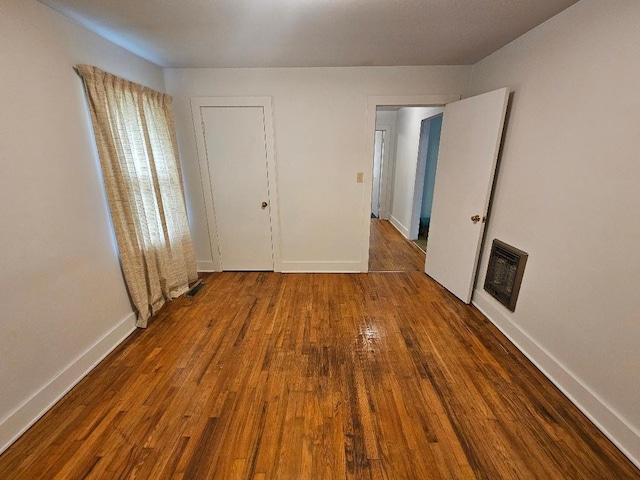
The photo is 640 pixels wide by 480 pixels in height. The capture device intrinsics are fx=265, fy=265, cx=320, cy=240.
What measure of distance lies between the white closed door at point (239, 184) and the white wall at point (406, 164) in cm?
248

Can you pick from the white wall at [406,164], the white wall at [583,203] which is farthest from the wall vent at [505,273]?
the white wall at [406,164]

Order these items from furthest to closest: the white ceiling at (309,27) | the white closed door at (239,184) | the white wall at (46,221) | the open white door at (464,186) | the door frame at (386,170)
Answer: the door frame at (386,170) < the white closed door at (239,184) < the open white door at (464,186) < the white ceiling at (309,27) < the white wall at (46,221)

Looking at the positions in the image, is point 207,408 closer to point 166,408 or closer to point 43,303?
point 166,408

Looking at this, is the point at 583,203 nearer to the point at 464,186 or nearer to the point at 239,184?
the point at 464,186

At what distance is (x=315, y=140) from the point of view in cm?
293

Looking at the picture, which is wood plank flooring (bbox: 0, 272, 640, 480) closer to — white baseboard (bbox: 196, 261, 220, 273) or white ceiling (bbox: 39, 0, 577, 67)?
white baseboard (bbox: 196, 261, 220, 273)

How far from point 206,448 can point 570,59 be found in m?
3.00

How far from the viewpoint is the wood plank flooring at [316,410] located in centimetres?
125

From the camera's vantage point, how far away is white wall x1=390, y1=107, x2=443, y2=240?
4.27 m

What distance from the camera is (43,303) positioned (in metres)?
1.52

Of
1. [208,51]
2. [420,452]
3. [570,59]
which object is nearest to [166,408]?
[420,452]

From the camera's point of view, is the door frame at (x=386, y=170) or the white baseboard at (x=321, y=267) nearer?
the white baseboard at (x=321, y=267)

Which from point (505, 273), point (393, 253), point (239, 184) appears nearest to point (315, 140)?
point (239, 184)

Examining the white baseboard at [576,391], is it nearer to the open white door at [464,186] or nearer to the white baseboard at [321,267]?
the open white door at [464,186]
